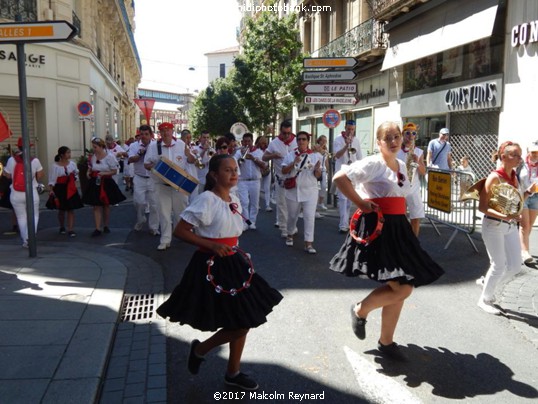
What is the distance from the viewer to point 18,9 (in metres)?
16.6

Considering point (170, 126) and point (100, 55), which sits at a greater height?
point (100, 55)

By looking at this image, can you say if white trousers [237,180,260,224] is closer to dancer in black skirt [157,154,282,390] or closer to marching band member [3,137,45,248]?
marching band member [3,137,45,248]

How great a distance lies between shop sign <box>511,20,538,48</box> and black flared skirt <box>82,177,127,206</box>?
10.0 metres

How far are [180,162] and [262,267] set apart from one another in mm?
2557

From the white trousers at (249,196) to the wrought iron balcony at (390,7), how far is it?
34.6 feet

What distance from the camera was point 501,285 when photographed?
604cm

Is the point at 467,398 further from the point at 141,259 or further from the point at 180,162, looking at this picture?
the point at 180,162

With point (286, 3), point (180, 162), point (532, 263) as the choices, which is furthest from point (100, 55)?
point (532, 263)

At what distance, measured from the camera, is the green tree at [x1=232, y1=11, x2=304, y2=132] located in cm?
2433

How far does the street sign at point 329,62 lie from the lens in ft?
41.0

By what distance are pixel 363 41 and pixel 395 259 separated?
20073 mm

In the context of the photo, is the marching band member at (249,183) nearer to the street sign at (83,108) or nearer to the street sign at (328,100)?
the street sign at (328,100)

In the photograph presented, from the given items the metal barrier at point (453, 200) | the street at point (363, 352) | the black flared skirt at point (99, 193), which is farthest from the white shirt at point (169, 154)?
the metal barrier at point (453, 200)

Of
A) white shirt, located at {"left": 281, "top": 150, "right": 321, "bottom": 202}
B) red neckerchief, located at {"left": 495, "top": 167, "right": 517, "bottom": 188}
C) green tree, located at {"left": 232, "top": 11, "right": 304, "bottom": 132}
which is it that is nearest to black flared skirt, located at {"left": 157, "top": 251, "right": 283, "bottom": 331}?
red neckerchief, located at {"left": 495, "top": 167, "right": 517, "bottom": 188}
